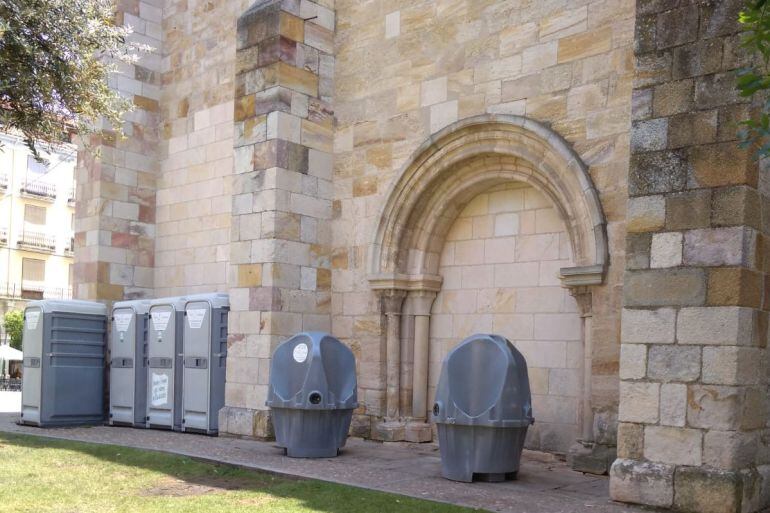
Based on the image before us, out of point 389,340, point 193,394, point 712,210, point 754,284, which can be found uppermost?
point 712,210

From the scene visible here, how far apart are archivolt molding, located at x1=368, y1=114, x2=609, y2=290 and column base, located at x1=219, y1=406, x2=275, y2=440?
1.96 metres

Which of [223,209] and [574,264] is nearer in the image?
[574,264]

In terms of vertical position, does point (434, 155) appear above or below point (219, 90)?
below

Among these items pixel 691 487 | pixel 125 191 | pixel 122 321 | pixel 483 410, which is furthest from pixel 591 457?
pixel 125 191

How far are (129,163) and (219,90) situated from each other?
1.92 m

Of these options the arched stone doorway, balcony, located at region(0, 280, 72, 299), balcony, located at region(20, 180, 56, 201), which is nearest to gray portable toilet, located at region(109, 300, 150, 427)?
the arched stone doorway

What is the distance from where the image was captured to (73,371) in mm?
10719

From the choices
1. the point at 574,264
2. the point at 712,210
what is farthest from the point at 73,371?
the point at 712,210

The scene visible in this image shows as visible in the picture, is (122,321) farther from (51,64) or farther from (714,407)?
(714,407)

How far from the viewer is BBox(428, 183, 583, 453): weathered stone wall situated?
8086 mm

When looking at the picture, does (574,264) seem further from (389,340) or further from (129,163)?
(129,163)

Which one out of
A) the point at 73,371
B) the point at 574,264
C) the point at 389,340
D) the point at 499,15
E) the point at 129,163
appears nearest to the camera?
the point at 574,264

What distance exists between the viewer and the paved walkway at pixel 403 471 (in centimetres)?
600

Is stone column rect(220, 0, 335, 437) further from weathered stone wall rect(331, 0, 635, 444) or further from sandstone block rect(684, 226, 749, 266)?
sandstone block rect(684, 226, 749, 266)
